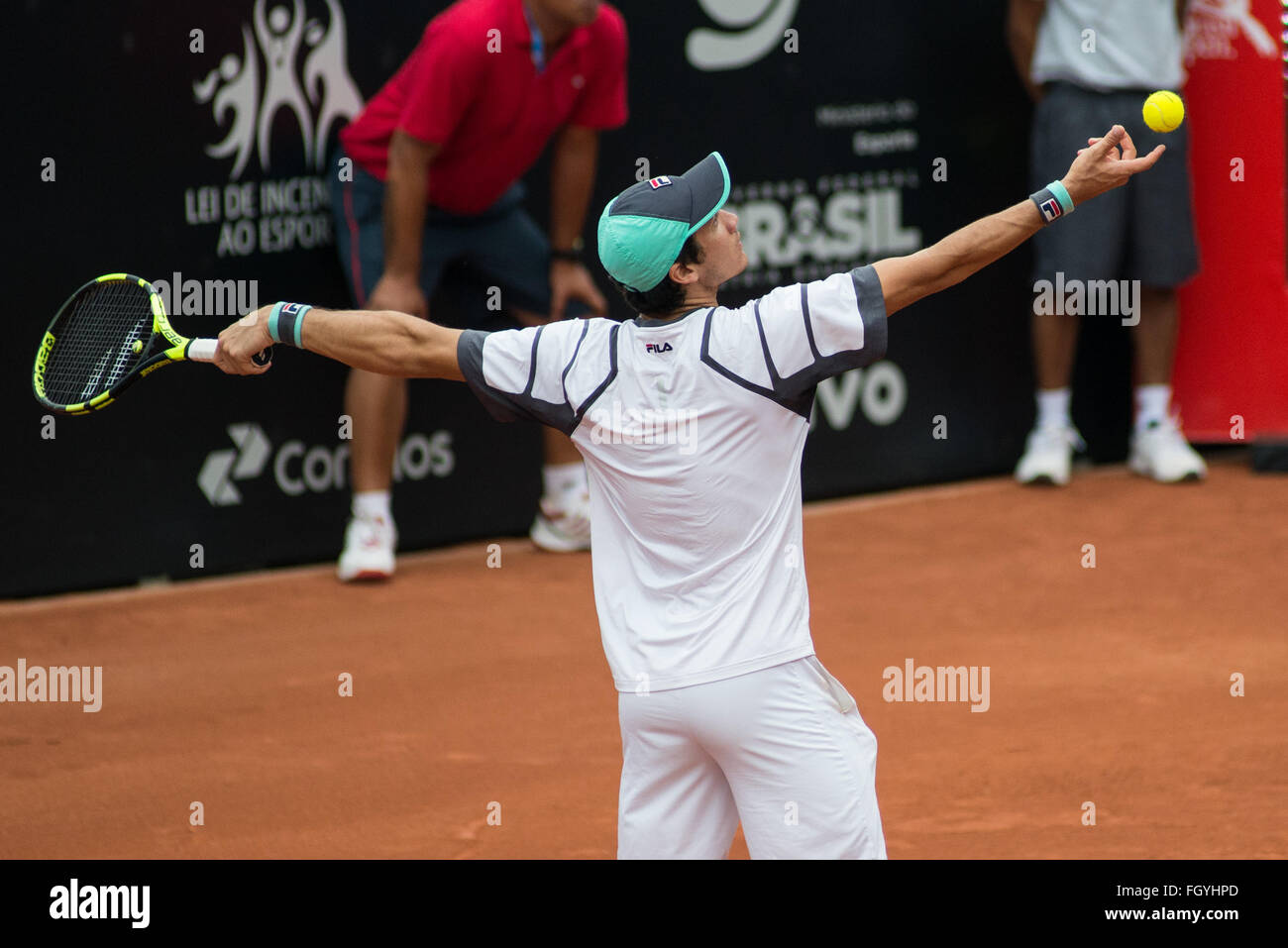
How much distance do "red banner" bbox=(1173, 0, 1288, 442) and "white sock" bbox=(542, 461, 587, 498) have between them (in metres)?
2.82

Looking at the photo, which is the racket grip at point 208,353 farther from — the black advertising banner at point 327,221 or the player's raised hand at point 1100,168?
the black advertising banner at point 327,221

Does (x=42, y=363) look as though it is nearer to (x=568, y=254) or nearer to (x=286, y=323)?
(x=286, y=323)

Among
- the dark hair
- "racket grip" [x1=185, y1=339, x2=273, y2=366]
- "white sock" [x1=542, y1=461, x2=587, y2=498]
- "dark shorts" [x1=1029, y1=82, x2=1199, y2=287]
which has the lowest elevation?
"white sock" [x1=542, y1=461, x2=587, y2=498]

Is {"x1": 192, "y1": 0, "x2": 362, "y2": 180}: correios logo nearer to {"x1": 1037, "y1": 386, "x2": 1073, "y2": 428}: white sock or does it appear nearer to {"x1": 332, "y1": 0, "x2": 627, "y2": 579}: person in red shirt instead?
{"x1": 332, "y1": 0, "x2": 627, "y2": 579}: person in red shirt

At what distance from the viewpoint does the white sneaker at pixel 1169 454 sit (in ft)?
24.9

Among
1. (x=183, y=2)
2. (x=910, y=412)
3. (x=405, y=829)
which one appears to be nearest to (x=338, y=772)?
(x=405, y=829)

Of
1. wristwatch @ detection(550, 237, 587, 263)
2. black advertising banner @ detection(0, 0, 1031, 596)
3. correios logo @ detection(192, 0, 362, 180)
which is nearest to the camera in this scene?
black advertising banner @ detection(0, 0, 1031, 596)

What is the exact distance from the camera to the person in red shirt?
20.0 ft

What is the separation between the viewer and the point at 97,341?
3.85 m

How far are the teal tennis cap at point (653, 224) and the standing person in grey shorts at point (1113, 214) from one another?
4.57m

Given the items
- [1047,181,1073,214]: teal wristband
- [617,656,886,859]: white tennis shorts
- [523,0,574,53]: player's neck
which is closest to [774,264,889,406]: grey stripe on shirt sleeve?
[1047,181,1073,214]: teal wristband

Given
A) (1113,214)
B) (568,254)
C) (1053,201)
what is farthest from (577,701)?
(1113,214)

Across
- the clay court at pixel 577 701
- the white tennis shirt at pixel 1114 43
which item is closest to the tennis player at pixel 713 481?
the clay court at pixel 577 701
